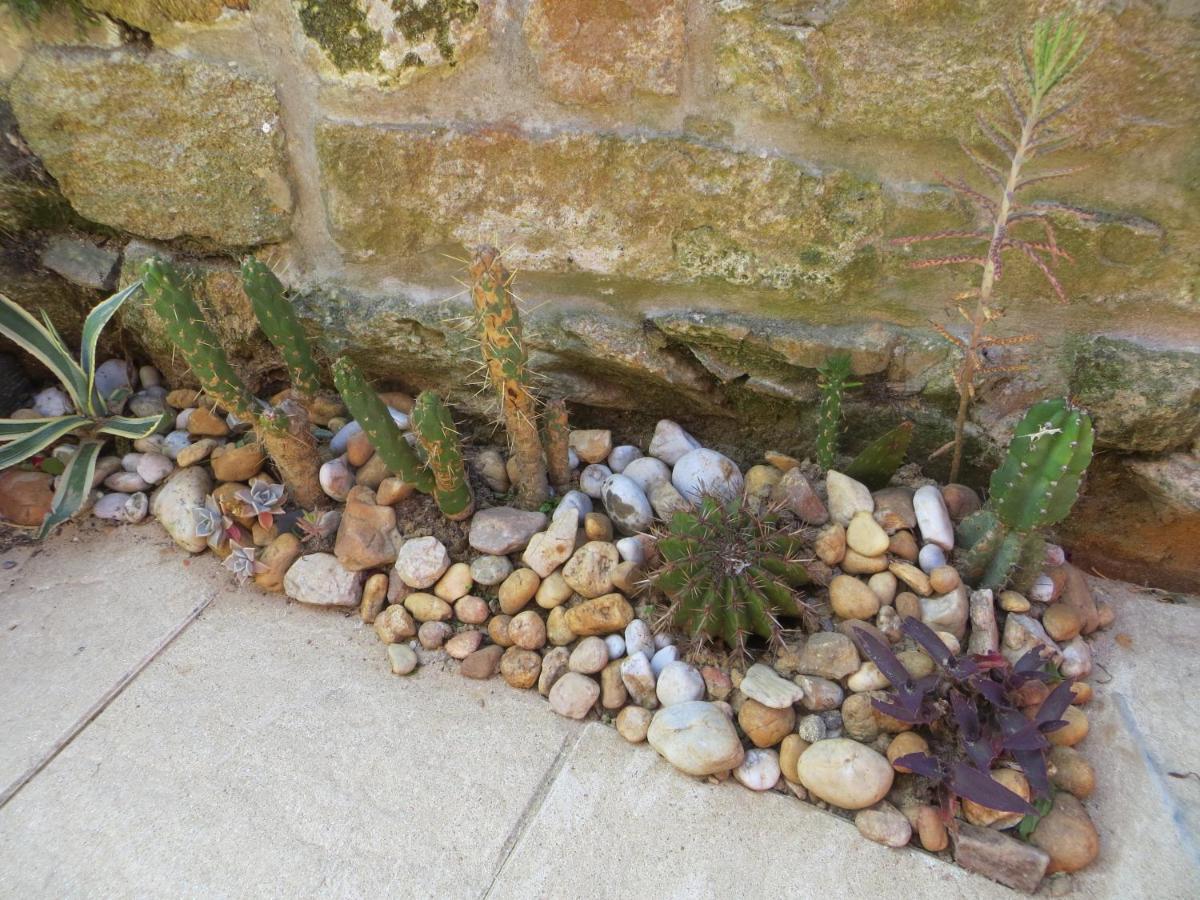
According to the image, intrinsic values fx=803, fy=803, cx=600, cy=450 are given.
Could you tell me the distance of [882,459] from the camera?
201 cm

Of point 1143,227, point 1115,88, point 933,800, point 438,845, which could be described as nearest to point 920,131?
point 1115,88

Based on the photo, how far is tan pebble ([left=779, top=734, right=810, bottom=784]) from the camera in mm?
1700

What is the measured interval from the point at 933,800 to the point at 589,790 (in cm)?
70

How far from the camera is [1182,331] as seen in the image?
1.78m

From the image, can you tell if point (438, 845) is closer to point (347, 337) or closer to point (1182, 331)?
point (347, 337)

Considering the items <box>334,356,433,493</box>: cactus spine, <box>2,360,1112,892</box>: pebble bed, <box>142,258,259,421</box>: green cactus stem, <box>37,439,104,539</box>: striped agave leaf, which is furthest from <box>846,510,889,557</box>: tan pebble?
<box>37,439,104,539</box>: striped agave leaf

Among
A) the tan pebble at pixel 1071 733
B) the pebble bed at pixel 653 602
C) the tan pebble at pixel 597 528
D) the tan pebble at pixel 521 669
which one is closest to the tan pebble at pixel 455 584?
the pebble bed at pixel 653 602

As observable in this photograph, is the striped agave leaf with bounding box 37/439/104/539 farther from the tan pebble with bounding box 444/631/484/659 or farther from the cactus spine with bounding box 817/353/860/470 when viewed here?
the cactus spine with bounding box 817/353/860/470

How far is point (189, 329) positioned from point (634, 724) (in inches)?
52.6

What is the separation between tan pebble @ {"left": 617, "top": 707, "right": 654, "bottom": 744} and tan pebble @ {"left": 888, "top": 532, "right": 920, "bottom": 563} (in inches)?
28.0

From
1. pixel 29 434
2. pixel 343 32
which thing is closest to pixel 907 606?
pixel 343 32

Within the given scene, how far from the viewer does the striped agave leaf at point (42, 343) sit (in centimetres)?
220

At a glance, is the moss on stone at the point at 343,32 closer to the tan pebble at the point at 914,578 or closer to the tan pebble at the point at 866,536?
the tan pebble at the point at 866,536

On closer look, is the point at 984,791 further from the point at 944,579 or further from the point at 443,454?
the point at 443,454
